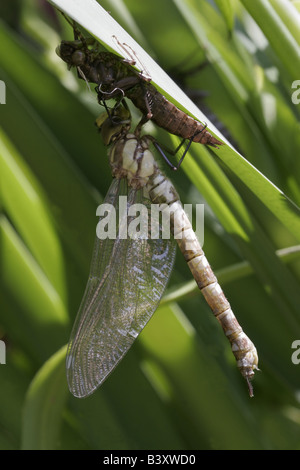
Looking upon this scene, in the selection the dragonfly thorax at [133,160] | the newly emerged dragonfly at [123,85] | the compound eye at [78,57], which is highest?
the compound eye at [78,57]

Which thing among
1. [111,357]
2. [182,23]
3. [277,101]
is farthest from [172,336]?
[182,23]
